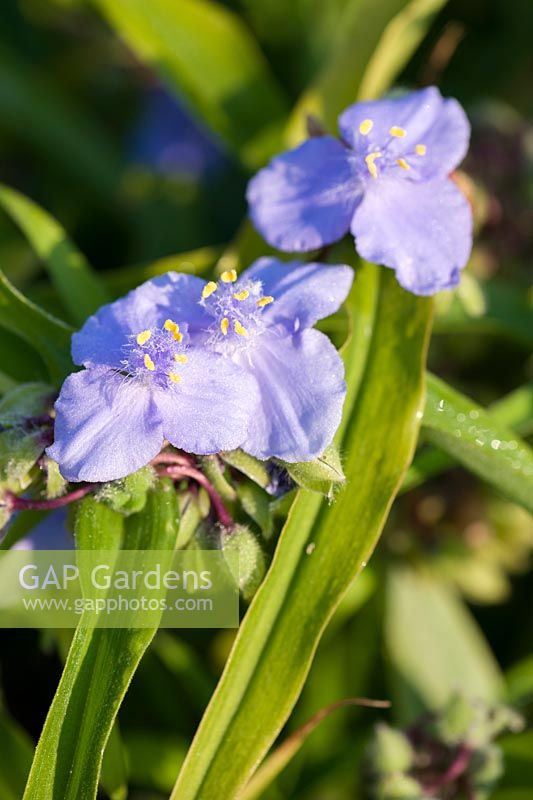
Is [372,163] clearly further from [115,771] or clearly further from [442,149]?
[115,771]

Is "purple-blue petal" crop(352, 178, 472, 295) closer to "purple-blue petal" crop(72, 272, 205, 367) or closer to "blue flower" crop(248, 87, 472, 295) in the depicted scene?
"blue flower" crop(248, 87, 472, 295)

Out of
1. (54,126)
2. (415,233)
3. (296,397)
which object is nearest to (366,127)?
(415,233)

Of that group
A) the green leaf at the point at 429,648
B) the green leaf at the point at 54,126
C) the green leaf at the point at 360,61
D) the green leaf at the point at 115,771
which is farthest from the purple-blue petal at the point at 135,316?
the green leaf at the point at 54,126

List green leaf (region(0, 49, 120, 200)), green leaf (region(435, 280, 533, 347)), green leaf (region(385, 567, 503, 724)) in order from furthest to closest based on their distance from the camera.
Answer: green leaf (region(0, 49, 120, 200)) < green leaf (region(385, 567, 503, 724)) < green leaf (region(435, 280, 533, 347))

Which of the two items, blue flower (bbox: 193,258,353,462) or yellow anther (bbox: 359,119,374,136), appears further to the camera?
yellow anther (bbox: 359,119,374,136)

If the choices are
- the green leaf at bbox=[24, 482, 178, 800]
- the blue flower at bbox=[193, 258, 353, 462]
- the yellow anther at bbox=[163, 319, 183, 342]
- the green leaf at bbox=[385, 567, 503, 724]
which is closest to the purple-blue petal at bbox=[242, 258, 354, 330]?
the blue flower at bbox=[193, 258, 353, 462]

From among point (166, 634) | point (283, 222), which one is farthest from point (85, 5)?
point (166, 634)

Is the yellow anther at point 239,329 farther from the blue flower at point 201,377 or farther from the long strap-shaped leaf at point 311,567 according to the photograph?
the long strap-shaped leaf at point 311,567
